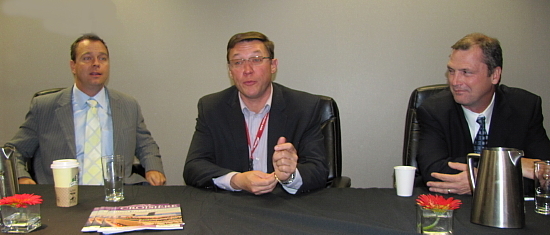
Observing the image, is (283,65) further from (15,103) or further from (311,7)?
(15,103)

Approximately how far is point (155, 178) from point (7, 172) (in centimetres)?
107

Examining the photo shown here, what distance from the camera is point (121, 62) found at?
3.75 metres

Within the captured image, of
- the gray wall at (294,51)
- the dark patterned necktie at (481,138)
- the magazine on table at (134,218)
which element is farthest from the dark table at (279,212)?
the gray wall at (294,51)

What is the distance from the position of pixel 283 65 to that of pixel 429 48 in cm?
122

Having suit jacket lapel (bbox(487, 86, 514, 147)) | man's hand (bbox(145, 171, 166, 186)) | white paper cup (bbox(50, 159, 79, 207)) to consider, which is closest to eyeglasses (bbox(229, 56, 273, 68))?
man's hand (bbox(145, 171, 166, 186))

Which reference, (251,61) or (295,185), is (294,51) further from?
(295,185)

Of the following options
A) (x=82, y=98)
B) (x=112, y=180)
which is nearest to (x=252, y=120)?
(x=112, y=180)

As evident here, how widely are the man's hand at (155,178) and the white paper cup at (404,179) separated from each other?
1.47 m

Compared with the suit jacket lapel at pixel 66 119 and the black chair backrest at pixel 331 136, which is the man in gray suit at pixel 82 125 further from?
the black chair backrest at pixel 331 136

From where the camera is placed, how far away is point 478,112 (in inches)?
99.8

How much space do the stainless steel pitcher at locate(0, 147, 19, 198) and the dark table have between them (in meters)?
0.13

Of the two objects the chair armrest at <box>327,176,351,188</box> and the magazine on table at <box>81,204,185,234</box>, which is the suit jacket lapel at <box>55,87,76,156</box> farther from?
the chair armrest at <box>327,176,351,188</box>

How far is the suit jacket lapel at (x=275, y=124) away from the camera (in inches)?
93.0

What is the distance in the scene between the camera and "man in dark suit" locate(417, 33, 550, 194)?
7.90ft
